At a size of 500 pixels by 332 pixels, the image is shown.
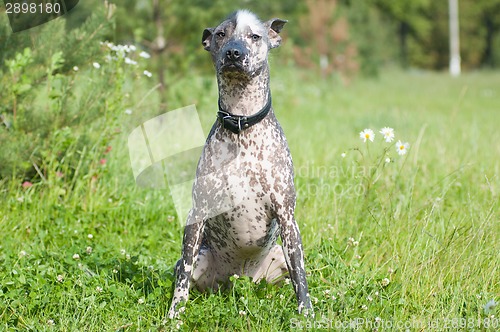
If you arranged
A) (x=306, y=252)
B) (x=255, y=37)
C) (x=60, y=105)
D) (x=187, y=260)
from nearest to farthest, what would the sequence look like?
(x=255, y=37) → (x=187, y=260) → (x=306, y=252) → (x=60, y=105)

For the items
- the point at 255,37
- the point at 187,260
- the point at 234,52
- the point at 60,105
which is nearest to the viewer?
the point at 234,52

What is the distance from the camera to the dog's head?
275 cm

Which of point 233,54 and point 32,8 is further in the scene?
point 32,8

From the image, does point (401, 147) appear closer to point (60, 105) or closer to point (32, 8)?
point (60, 105)

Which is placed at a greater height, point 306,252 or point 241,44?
point 241,44

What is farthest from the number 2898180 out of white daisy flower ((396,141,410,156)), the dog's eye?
white daisy flower ((396,141,410,156))

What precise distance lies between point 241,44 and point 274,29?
0.42m

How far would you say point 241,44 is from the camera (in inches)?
109

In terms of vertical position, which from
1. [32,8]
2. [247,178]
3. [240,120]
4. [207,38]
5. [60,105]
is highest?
[207,38]

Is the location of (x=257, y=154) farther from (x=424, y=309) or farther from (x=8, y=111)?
(x=8, y=111)

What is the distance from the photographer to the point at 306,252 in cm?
384

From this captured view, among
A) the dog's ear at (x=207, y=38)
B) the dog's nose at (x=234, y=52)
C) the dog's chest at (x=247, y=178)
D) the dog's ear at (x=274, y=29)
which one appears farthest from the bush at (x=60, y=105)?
the dog's nose at (x=234, y=52)

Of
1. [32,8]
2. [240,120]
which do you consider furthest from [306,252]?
[32,8]

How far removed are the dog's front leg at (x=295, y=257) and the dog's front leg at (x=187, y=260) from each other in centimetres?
43
